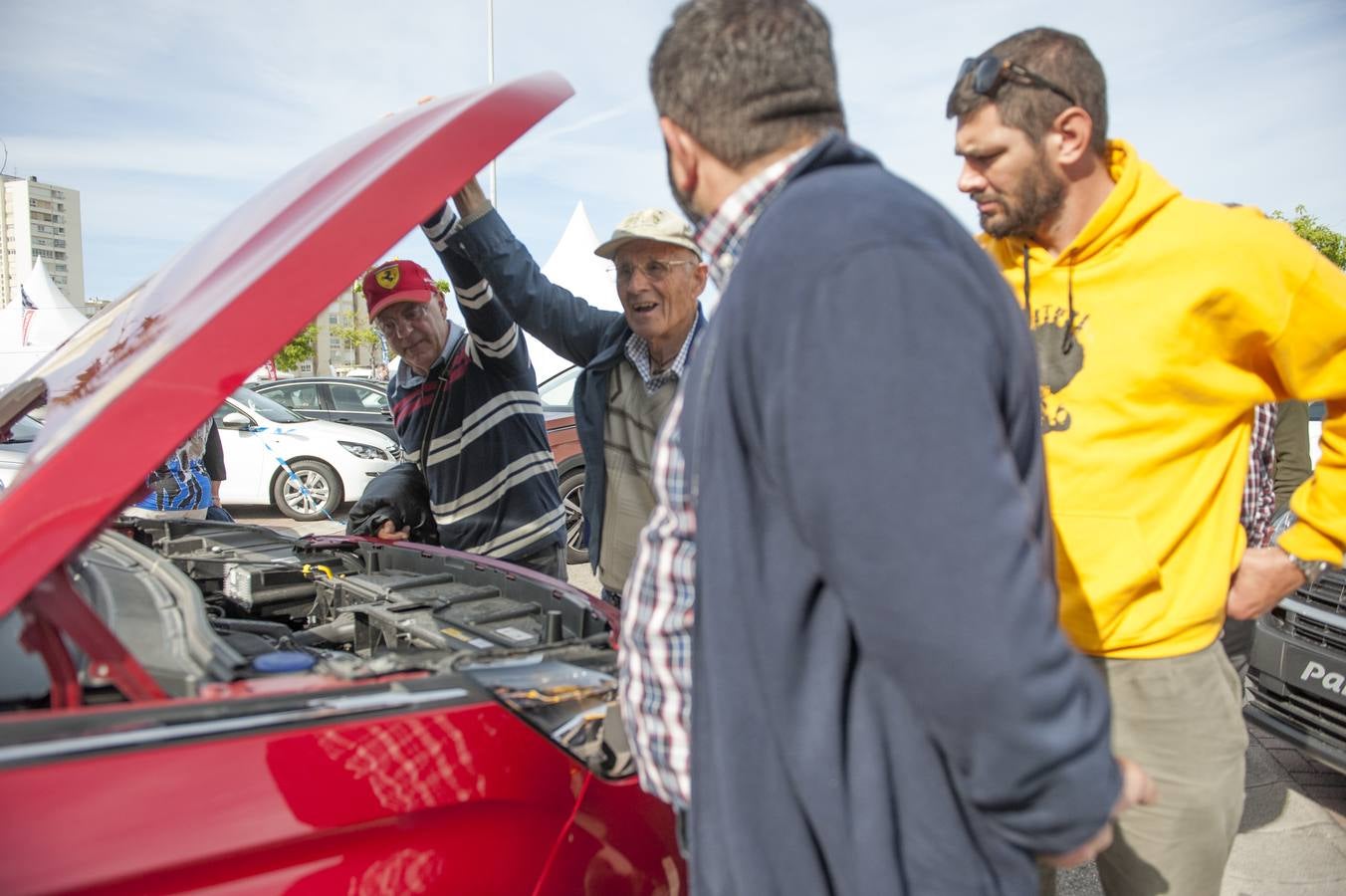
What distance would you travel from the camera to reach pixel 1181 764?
1.59 meters

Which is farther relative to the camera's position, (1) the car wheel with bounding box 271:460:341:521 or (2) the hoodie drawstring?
(1) the car wheel with bounding box 271:460:341:521

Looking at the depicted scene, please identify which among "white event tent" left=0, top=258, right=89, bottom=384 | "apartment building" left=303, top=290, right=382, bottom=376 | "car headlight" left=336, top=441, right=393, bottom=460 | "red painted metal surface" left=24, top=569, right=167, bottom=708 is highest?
"apartment building" left=303, top=290, right=382, bottom=376

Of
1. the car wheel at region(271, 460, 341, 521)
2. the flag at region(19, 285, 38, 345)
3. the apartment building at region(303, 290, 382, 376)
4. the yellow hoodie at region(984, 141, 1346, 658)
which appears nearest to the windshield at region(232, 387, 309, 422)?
the car wheel at region(271, 460, 341, 521)

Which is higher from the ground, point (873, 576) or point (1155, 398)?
point (1155, 398)

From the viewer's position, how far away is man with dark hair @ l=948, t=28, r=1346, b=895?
4.97ft

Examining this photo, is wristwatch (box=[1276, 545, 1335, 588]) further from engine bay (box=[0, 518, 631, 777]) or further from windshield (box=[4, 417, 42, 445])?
windshield (box=[4, 417, 42, 445])

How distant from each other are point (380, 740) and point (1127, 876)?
4.49 ft

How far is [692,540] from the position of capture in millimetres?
1082

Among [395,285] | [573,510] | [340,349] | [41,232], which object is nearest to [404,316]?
[395,285]

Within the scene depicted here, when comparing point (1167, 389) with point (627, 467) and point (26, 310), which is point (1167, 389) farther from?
point (26, 310)

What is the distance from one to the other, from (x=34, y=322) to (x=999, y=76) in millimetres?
23363

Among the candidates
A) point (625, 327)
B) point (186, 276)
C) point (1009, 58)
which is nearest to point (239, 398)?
point (625, 327)

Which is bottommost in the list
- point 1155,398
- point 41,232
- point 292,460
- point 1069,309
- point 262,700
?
→ point 292,460

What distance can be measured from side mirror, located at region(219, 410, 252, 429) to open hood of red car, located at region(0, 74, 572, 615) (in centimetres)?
844
